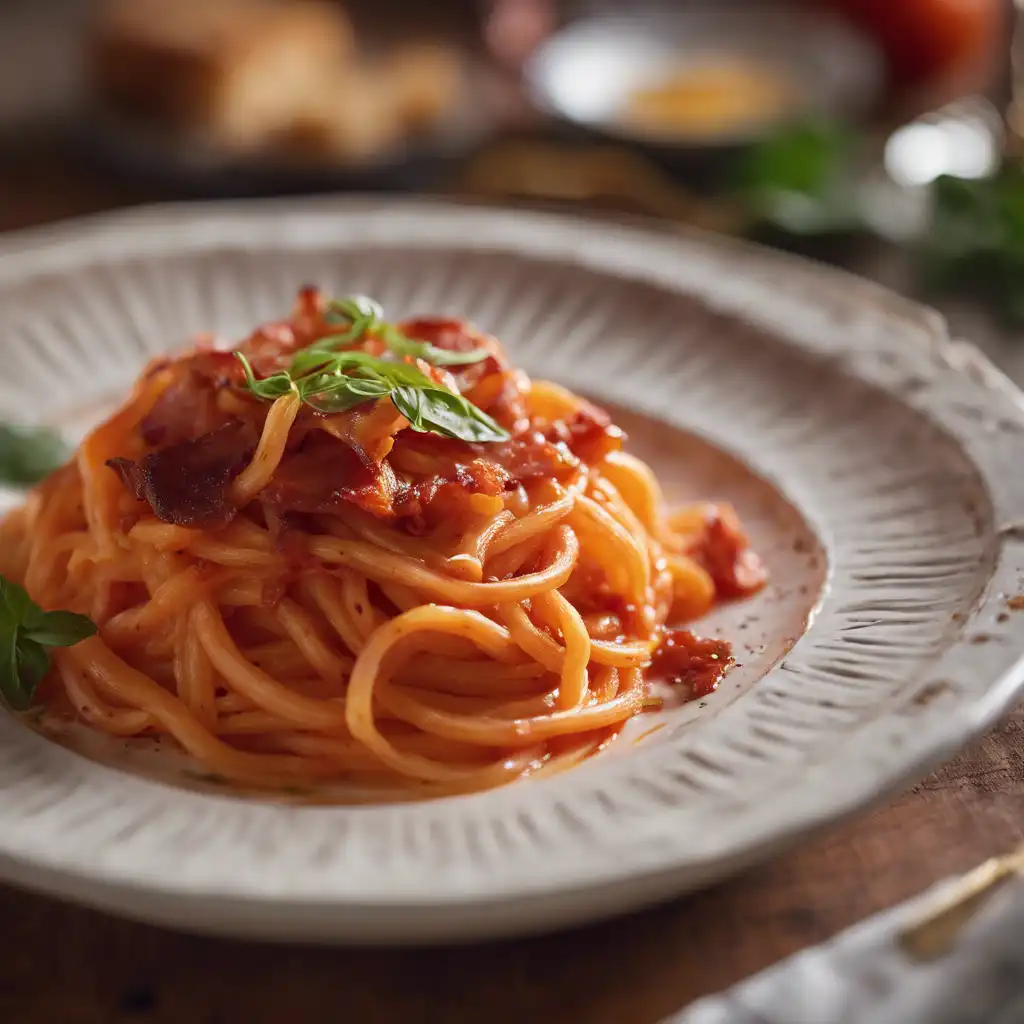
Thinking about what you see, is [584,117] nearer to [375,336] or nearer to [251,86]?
[251,86]

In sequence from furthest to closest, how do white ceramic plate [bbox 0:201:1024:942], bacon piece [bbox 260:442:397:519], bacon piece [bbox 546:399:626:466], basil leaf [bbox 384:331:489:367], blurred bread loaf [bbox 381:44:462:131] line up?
blurred bread loaf [bbox 381:44:462:131] → bacon piece [bbox 546:399:626:466] → basil leaf [bbox 384:331:489:367] → bacon piece [bbox 260:442:397:519] → white ceramic plate [bbox 0:201:1024:942]

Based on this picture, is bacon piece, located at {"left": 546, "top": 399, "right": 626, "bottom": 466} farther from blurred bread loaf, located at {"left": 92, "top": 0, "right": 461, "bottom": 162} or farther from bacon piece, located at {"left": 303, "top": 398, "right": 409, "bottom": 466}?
blurred bread loaf, located at {"left": 92, "top": 0, "right": 461, "bottom": 162}

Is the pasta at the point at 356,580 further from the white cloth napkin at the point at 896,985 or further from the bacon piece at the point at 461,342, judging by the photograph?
the white cloth napkin at the point at 896,985

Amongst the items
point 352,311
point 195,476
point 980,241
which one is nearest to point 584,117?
point 980,241

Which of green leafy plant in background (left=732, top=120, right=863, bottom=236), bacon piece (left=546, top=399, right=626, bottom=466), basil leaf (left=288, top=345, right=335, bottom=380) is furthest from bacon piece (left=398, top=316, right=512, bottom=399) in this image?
green leafy plant in background (left=732, top=120, right=863, bottom=236)

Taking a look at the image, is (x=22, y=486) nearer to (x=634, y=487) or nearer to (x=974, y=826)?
(x=634, y=487)

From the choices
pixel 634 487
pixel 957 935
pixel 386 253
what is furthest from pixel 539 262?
pixel 957 935
